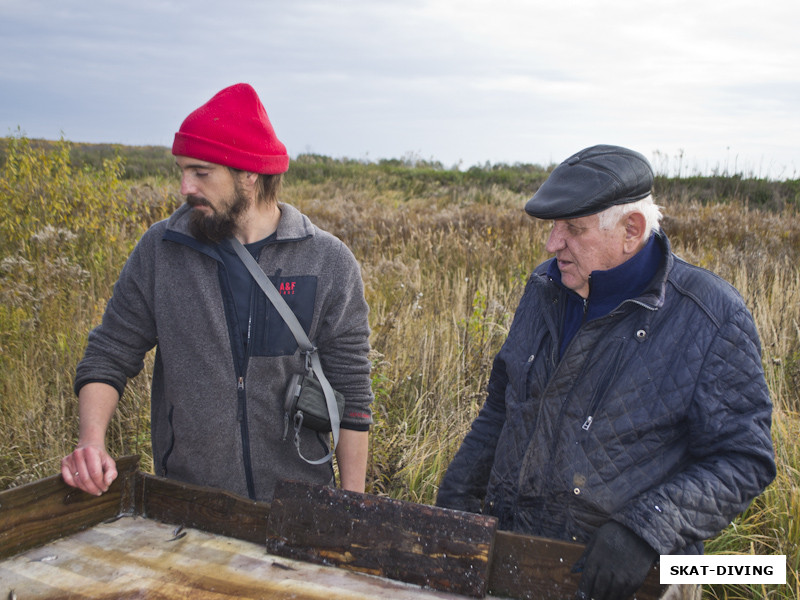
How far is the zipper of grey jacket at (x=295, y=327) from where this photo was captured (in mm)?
2100

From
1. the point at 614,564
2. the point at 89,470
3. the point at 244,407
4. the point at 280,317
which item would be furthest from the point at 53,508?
the point at 614,564

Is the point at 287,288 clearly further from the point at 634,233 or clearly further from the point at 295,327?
the point at 634,233

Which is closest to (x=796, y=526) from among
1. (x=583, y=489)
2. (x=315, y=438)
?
(x=583, y=489)

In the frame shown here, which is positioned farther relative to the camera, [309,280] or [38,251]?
[38,251]

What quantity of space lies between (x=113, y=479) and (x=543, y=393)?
1.18m

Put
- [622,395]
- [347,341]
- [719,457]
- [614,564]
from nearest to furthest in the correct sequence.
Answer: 1. [614,564]
2. [719,457]
3. [622,395]
4. [347,341]

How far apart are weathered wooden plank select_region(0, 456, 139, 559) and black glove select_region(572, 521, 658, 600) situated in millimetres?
1225

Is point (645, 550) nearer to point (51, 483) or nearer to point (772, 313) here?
point (51, 483)

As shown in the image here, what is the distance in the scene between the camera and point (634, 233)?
180 centimetres

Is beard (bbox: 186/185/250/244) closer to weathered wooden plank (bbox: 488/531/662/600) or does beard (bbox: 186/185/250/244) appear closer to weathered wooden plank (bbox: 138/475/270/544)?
weathered wooden plank (bbox: 138/475/270/544)

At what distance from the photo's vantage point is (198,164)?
2137 millimetres

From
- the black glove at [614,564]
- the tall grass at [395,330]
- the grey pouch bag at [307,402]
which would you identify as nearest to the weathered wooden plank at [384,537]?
the black glove at [614,564]

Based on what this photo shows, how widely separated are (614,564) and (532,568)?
188 mm

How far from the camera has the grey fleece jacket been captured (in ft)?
6.87
